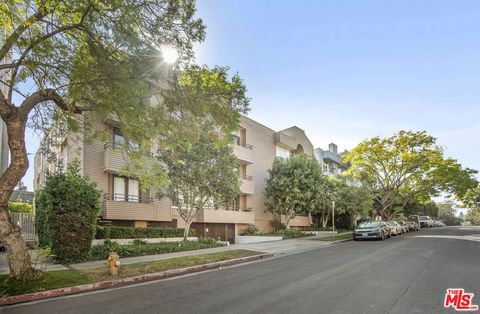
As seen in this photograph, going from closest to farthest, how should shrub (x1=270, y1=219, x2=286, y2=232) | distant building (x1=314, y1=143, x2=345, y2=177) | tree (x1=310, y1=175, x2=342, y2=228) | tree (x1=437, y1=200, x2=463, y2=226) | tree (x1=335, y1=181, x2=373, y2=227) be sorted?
tree (x1=310, y1=175, x2=342, y2=228), shrub (x1=270, y1=219, x2=286, y2=232), tree (x1=335, y1=181, x2=373, y2=227), distant building (x1=314, y1=143, x2=345, y2=177), tree (x1=437, y1=200, x2=463, y2=226)

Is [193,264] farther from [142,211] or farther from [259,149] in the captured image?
[259,149]

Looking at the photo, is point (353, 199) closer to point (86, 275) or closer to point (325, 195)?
point (325, 195)

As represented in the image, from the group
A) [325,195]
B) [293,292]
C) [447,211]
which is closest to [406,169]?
[325,195]

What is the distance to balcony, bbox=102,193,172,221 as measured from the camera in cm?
1941

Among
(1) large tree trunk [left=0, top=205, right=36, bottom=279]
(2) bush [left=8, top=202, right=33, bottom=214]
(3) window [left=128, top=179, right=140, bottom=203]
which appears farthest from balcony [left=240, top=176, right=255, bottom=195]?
(1) large tree trunk [left=0, top=205, right=36, bottom=279]

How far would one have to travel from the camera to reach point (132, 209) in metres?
20.6

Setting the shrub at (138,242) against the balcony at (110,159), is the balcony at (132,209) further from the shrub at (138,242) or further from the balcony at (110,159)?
the shrub at (138,242)

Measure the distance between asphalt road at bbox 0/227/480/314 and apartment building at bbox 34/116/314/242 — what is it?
4.59 metres

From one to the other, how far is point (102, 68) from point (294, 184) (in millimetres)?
22013

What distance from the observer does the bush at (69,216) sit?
43.7ft

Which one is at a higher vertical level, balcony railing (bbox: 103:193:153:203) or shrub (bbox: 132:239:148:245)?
balcony railing (bbox: 103:193:153:203)

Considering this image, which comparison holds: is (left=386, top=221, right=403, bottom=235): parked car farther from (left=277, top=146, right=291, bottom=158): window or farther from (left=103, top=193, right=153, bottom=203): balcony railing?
(left=103, top=193, right=153, bottom=203): balcony railing

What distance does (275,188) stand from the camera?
3036cm

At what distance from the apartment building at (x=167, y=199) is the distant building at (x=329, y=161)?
7.09 m
